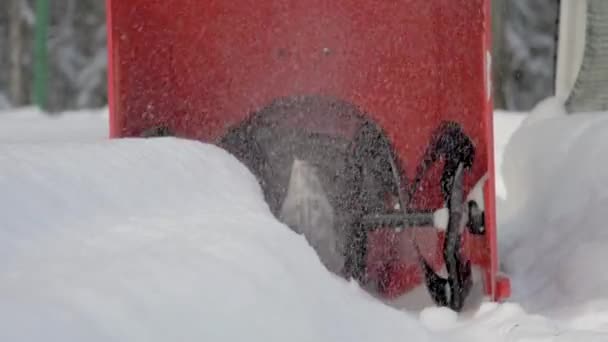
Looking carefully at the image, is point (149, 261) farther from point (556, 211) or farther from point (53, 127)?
point (53, 127)

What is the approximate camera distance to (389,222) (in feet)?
9.95

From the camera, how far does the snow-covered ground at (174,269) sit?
49.6 inches

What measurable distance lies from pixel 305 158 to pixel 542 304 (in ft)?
2.61

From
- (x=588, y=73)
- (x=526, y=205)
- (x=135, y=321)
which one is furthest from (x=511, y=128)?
(x=135, y=321)

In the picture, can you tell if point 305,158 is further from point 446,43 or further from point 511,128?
point 511,128

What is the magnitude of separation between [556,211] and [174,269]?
8.48ft

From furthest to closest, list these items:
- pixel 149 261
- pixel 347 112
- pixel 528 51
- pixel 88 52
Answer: pixel 88 52 < pixel 528 51 < pixel 347 112 < pixel 149 261

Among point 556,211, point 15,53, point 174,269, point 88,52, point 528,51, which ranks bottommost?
point 88,52

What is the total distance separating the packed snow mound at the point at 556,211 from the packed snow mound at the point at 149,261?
993 millimetres

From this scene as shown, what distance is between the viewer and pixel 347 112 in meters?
3.55

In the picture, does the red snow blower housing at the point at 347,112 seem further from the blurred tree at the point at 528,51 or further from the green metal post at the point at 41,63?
the blurred tree at the point at 528,51

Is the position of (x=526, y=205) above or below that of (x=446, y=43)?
below

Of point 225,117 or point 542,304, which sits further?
point 225,117

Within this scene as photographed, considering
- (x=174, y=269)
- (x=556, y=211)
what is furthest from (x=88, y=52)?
(x=174, y=269)
